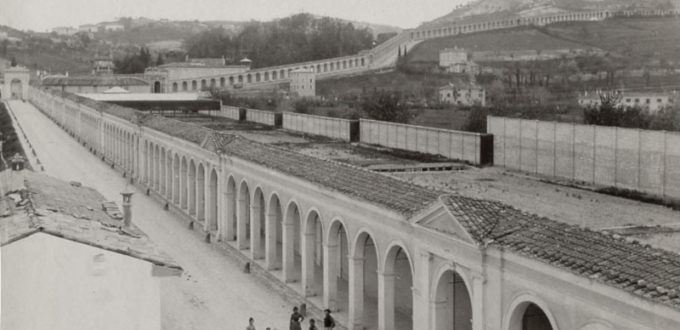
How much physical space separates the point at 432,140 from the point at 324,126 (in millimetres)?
13108

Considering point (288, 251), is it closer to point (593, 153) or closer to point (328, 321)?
point (328, 321)

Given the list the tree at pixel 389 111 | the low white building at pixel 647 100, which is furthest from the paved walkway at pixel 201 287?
the low white building at pixel 647 100

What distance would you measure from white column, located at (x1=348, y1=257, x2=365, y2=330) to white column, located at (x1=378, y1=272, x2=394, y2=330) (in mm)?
1545

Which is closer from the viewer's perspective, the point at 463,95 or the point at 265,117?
the point at 265,117

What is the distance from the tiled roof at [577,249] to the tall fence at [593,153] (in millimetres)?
12630

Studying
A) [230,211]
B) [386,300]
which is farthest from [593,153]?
[230,211]

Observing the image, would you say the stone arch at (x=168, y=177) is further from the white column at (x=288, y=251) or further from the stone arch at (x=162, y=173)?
the white column at (x=288, y=251)

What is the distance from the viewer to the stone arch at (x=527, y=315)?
52.4ft

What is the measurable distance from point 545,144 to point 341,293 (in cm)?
1213

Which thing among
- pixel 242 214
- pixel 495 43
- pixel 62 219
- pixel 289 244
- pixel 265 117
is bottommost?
pixel 289 244

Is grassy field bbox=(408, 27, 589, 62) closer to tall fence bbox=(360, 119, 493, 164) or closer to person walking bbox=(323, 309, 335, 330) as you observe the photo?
tall fence bbox=(360, 119, 493, 164)

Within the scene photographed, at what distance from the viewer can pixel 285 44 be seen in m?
147

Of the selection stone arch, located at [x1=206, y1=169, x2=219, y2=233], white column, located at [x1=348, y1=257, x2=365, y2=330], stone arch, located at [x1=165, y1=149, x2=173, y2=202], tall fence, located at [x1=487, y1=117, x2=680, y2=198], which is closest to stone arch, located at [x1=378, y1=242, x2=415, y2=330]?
white column, located at [x1=348, y1=257, x2=365, y2=330]

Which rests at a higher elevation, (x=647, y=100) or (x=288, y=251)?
(x=647, y=100)
